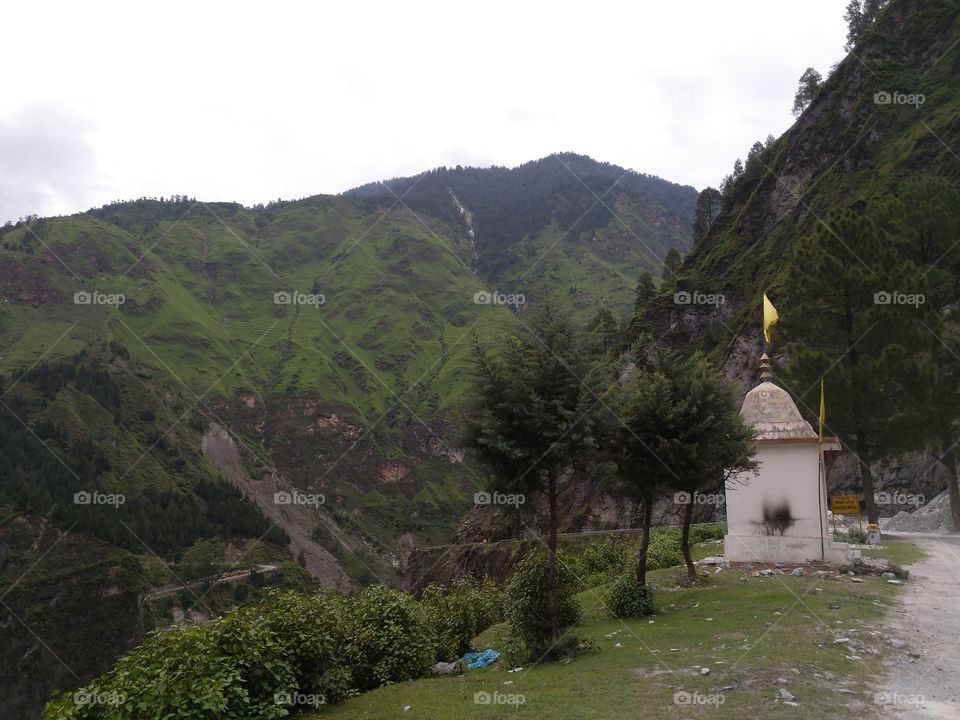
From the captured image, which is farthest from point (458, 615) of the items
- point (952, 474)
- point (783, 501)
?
point (952, 474)

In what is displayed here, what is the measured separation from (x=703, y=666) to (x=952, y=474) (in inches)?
903

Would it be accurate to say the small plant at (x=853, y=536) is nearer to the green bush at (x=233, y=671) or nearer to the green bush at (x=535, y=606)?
the green bush at (x=535, y=606)

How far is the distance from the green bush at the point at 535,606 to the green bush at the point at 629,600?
1440 mm

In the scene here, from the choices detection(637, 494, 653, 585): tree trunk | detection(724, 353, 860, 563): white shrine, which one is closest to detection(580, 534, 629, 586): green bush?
Answer: detection(724, 353, 860, 563): white shrine

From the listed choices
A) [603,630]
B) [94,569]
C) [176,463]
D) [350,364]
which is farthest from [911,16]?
[350,364]

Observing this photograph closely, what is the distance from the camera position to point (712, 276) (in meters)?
75.9

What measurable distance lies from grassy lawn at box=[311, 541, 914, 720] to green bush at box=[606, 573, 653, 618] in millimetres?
327

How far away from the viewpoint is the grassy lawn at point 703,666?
966cm

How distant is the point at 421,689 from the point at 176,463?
4678 inches

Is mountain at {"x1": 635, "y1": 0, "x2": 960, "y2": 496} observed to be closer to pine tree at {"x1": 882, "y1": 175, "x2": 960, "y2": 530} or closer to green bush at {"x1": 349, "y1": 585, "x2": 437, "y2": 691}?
pine tree at {"x1": 882, "y1": 175, "x2": 960, "y2": 530}

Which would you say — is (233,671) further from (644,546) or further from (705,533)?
(705,533)

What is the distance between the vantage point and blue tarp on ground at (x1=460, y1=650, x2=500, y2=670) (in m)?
15.2

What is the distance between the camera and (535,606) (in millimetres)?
14445

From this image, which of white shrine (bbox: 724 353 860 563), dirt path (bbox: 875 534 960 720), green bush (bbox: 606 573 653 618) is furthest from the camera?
white shrine (bbox: 724 353 860 563)
